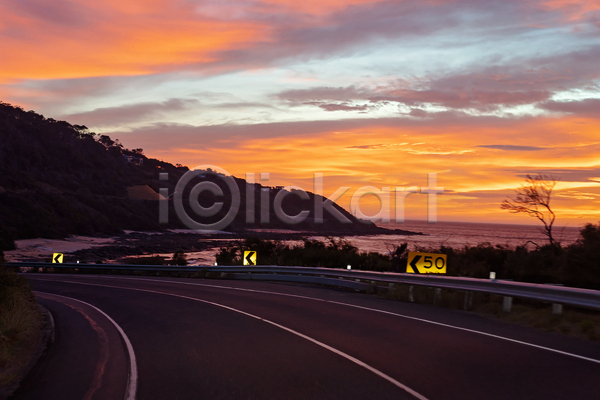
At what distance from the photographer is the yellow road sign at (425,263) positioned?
57.7 ft

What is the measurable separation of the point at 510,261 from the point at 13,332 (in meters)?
17.2

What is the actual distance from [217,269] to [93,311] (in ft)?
44.7

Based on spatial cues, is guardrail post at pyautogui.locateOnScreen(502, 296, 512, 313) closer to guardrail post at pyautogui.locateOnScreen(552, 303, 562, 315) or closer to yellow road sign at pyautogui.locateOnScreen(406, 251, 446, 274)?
guardrail post at pyautogui.locateOnScreen(552, 303, 562, 315)

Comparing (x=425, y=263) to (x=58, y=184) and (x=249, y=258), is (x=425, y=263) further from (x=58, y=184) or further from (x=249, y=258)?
(x=58, y=184)

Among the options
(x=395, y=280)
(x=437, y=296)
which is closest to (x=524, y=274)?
(x=437, y=296)

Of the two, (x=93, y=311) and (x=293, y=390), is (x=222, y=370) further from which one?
(x=93, y=311)

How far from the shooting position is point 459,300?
1457 centimetres

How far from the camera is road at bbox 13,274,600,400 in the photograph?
6.36 meters

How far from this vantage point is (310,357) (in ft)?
26.4

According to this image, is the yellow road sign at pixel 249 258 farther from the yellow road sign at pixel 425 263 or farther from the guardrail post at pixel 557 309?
the guardrail post at pixel 557 309

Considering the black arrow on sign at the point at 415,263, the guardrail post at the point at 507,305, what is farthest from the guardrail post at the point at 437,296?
the guardrail post at the point at 507,305

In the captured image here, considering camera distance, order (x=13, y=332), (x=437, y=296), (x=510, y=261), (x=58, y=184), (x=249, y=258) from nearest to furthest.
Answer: (x=13, y=332), (x=437, y=296), (x=510, y=261), (x=249, y=258), (x=58, y=184)

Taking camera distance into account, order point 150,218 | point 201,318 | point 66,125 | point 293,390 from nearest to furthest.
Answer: point 293,390
point 201,318
point 150,218
point 66,125

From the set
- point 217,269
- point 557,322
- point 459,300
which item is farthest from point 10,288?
point 217,269
